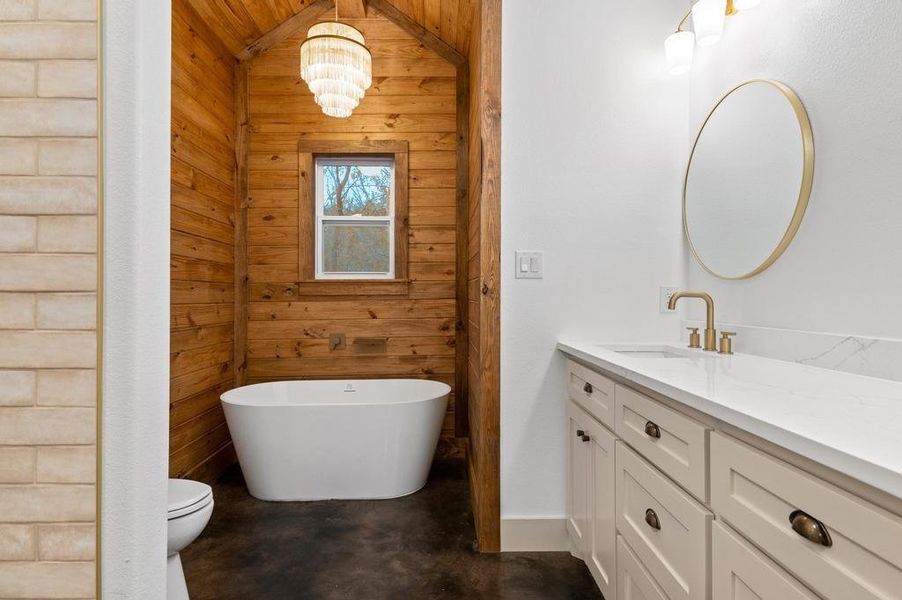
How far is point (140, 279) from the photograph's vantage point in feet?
2.86

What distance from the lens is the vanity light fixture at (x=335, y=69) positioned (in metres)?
2.39

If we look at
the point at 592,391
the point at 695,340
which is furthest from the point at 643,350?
the point at 592,391

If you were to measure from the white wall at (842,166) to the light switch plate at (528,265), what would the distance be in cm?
78

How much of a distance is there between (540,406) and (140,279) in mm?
1553

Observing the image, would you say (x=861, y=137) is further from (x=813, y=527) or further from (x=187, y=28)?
(x=187, y=28)

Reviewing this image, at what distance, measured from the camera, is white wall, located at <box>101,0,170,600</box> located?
859 mm

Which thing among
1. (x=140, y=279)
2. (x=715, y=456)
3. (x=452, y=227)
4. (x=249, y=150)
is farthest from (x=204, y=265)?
(x=715, y=456)

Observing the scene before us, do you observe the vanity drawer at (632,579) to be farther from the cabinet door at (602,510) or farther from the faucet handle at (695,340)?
the faucet handle at (695,340)

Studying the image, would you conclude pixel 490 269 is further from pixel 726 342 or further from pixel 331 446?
pixel 331 446

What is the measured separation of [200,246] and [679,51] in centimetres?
257

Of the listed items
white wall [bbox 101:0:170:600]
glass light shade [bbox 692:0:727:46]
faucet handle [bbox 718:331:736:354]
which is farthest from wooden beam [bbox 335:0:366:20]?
faucet handle [bbox 718:331:736:354]

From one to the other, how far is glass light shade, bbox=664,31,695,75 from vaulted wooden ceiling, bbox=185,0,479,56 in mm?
1182

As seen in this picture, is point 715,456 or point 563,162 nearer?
point 715,456

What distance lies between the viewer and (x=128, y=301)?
0.86 m
